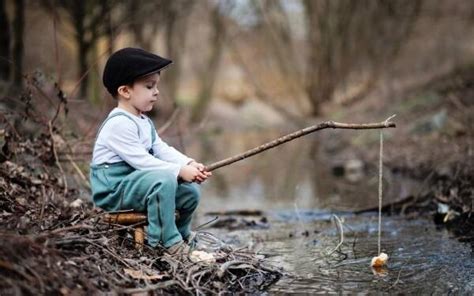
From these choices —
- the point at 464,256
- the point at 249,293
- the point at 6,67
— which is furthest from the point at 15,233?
the point at 6,67

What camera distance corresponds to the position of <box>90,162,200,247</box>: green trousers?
4359mm

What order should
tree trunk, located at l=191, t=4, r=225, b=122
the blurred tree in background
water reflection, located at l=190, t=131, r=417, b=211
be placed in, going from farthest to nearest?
tree trunk, located at l=191, t=4, r=225, b=122 < the blurred tree in background < water reflection, located at l=190, t=131, r=417, b=211

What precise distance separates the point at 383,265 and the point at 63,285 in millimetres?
2251

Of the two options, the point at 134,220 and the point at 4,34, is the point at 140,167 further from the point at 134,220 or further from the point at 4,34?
the point at 4,34

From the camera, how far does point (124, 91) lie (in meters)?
4.56

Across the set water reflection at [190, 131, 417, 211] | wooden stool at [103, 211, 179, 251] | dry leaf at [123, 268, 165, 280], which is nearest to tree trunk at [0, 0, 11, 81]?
water reflection at [190, 131, 417, 211]

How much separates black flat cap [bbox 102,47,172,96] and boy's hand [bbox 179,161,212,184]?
641 mm

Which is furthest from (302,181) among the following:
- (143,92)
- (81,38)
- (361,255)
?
(81,38)

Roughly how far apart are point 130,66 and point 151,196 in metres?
0.82

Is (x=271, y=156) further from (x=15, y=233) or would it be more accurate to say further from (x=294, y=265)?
(x=15, y=233)

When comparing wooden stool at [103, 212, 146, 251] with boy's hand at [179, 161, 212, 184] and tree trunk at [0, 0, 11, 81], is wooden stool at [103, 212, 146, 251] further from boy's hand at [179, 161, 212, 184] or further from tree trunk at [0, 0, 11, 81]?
tree trunk at [0, 0, 11, 81]

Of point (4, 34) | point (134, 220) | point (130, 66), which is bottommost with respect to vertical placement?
point (134, 220)

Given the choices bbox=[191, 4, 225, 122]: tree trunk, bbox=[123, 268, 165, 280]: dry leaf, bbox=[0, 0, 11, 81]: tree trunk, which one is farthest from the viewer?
bbox=[191, 4, 225, 122]: tree trunk

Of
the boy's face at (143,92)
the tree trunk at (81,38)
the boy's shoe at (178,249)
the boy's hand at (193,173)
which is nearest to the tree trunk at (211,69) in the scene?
the tree trunk at (81,38)
